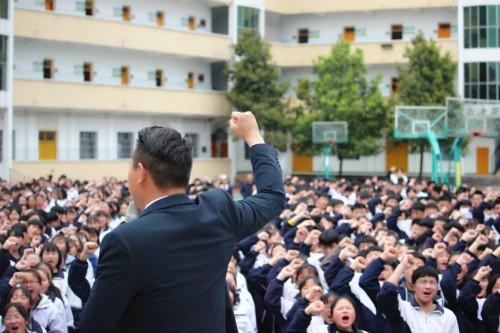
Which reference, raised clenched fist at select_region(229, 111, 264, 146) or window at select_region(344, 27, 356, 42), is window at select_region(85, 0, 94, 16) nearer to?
window at select_region(344, 27, 356, 42)

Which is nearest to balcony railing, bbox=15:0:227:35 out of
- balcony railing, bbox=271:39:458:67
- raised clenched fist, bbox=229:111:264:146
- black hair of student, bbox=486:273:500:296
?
balcony railing, bbox=271:39:458:67

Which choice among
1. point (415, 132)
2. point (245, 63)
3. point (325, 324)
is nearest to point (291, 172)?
point (245, 63)

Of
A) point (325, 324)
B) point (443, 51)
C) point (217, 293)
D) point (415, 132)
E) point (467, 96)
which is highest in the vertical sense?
point (443, 51)

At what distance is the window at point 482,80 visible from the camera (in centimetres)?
3400

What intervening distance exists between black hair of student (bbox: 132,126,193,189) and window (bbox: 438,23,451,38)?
36981 mm

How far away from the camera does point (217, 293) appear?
269 cm

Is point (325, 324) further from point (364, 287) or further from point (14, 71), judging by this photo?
point (14, 71)

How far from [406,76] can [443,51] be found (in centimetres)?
416

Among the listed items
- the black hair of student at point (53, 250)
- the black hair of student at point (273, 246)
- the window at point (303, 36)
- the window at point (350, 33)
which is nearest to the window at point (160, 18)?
the window at point (303, 36)

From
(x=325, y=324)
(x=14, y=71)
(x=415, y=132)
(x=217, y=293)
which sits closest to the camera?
(x=217, y=293)

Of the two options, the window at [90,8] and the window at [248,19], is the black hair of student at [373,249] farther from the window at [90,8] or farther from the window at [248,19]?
the window at [248,19]

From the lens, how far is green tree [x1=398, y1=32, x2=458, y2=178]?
3309cm

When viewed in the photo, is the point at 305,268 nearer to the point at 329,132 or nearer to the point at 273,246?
the point at 273,246

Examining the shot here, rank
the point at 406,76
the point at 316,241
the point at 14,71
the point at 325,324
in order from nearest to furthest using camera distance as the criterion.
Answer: the point at 325,324 < the point at 316,241 < the point at 14,71 < the point at 406,76
